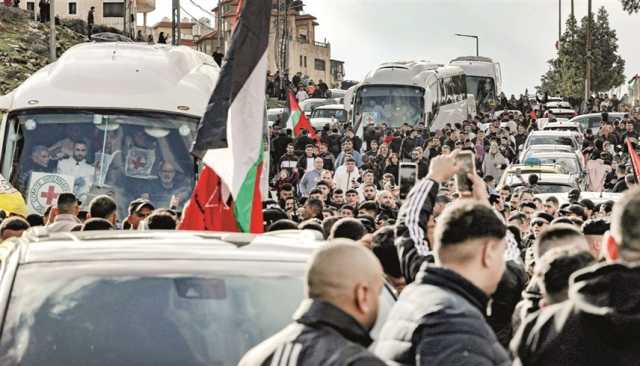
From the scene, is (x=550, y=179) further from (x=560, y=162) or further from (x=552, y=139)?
(x=552, y=139)

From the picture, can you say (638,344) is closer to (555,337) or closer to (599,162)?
(555,337)

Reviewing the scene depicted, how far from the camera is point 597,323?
16.8 feet

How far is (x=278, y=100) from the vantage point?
65.6m

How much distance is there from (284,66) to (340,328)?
206ft

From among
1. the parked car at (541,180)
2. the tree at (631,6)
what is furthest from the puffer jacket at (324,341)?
the tree at (631,6)

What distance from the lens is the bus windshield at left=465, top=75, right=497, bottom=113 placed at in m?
66.8

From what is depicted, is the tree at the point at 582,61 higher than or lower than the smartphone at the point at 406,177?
higher

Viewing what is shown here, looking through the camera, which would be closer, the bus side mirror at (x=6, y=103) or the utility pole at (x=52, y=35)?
the bus side mirror at (x=6, y=103)

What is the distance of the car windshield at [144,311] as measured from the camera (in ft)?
19.4

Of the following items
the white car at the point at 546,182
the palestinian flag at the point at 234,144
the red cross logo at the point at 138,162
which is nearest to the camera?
the palestinian flag at the point at 234,144

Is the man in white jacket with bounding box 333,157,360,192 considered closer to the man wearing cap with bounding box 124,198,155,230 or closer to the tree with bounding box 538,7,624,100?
the man wearing cap with bounding box 124,198,155,230

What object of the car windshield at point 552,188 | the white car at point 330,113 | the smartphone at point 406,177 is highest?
the white car at point 330,113

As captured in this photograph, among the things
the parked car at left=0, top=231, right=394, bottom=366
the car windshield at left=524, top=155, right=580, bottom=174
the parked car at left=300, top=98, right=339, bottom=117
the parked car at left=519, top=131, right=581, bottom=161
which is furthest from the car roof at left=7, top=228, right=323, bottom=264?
the parked car at left=300, top=98, right=339, bottom=117

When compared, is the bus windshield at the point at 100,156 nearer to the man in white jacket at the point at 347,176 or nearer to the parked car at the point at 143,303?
the man in white jacket at the point at 347,176
